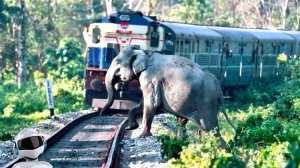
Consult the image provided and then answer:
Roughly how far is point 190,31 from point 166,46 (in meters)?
2.89

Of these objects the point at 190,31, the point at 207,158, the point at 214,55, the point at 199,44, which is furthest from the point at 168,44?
the point at 207,158

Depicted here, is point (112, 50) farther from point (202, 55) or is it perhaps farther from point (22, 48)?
point (22, 48)

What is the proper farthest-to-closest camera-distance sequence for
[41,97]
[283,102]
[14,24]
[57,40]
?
[57,40]
[14,24]
[41,97]
[283,102]

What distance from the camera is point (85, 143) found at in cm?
1537

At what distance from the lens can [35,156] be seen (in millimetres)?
6555

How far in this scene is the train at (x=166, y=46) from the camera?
72.3 ft

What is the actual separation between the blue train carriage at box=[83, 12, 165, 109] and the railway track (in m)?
1.23

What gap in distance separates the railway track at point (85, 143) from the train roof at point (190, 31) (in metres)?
3.90

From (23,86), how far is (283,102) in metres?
14.2

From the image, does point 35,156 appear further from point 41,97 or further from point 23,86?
point 23,86

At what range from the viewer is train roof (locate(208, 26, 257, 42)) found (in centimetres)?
2794

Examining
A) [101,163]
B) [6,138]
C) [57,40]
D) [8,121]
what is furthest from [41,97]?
[57,40]

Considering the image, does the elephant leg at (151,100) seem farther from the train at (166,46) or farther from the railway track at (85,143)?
the train at (166,46)

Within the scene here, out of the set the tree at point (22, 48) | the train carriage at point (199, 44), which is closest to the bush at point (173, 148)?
the train carriage at point (199, 44)
